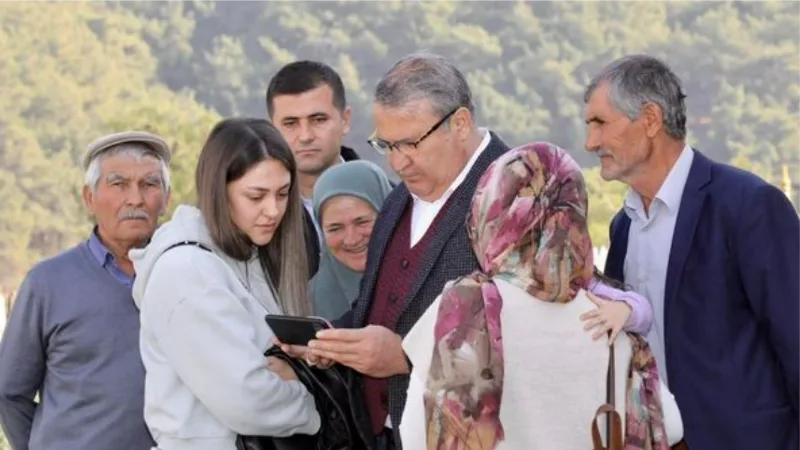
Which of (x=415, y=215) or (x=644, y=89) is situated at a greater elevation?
(x=644, y=89)

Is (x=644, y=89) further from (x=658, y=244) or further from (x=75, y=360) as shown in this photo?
(x=75, y=360)

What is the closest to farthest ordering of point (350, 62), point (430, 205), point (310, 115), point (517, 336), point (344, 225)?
1. point (517, 336)
2. point (430, 205)
3. point (344, 225)
4. point (310, 115)
5. point (350, 62)

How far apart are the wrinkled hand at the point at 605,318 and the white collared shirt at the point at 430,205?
574 mm

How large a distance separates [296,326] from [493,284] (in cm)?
60

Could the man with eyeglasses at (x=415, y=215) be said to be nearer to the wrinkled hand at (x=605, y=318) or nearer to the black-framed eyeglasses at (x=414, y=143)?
the black-framed eyeglasses at (x=414, y=143)

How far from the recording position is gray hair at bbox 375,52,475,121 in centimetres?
304

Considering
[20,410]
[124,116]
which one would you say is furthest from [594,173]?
[20,410]

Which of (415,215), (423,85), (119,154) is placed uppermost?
(119,154)

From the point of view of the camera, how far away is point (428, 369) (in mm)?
2557

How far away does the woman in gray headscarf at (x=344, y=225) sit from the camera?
3.53m

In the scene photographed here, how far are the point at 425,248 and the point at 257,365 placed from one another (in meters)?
0.48

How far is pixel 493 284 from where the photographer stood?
2.53m

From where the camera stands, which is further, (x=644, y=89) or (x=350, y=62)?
(x=350, y=62)

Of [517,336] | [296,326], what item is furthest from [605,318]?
[296,326]
